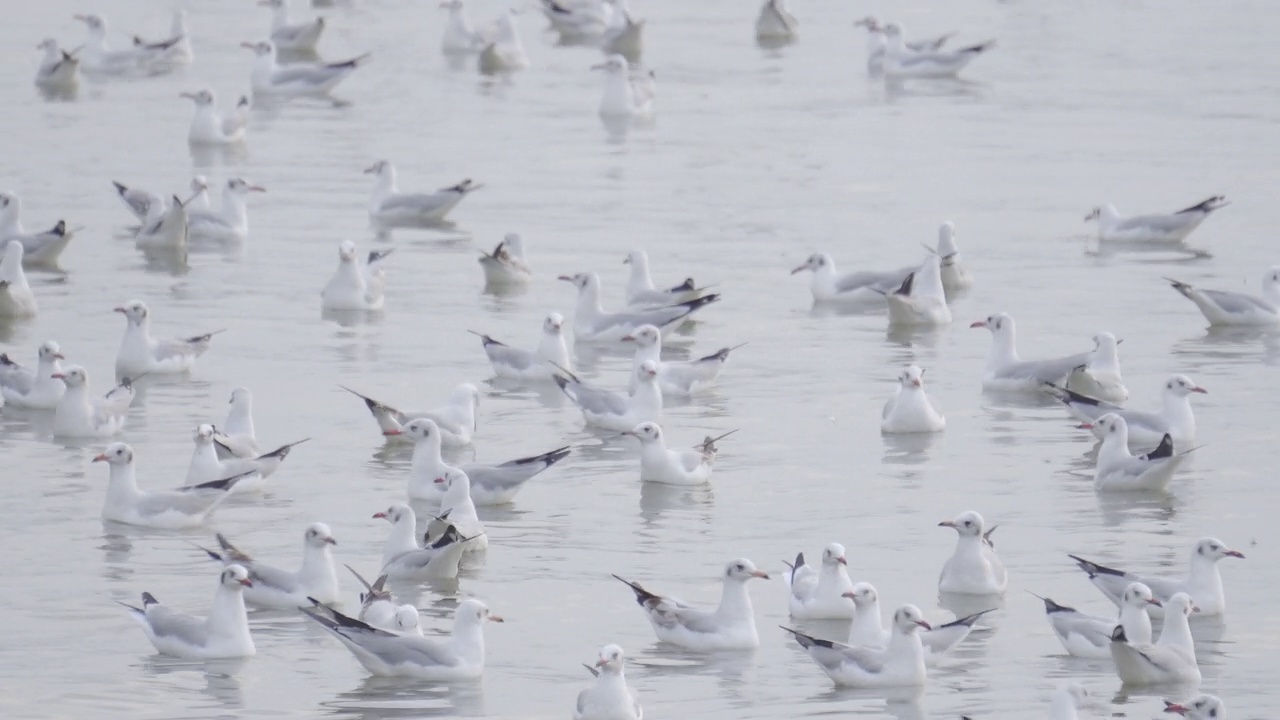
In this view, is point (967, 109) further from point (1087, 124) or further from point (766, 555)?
point (766, 555)

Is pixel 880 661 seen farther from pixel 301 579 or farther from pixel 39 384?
pixel 39 384

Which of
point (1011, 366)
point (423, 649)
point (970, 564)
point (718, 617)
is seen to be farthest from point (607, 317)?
point (423, 649)

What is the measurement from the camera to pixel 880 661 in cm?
1241

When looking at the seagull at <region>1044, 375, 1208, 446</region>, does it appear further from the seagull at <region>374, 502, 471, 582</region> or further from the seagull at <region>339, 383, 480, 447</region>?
the seagull at <region>374, 502, 471, 582</region>

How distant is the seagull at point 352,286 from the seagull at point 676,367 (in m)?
3.69

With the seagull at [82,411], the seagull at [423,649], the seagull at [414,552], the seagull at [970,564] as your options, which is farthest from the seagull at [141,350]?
the seagull at [970,564]

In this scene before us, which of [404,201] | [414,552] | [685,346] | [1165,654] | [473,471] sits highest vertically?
[1165,654]

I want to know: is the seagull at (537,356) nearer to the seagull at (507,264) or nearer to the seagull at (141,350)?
the seagull at (141,350)

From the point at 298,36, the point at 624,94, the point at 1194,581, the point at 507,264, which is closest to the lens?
the point at 1194,581

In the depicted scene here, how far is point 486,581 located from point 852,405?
207 inches

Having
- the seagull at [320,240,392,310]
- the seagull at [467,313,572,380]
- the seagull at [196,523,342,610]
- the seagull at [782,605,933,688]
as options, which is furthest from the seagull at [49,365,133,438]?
the seagull at [782,605,933,688]

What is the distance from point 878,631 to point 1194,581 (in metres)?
1.89

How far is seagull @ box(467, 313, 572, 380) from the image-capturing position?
19.5m

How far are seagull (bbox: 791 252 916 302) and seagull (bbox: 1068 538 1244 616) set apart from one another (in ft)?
30.0
